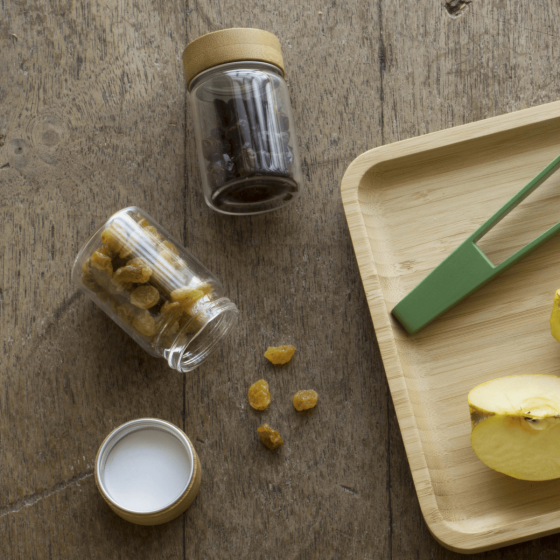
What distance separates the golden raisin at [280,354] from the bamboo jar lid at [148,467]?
163 millimetres

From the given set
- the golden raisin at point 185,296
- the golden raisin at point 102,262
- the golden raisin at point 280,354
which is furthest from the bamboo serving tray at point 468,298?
the golden raisin at point 102,262

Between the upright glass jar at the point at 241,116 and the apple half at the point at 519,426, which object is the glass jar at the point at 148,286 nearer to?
the upright glass jar at the point at 241,116

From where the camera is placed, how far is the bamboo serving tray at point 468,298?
722 millimetres

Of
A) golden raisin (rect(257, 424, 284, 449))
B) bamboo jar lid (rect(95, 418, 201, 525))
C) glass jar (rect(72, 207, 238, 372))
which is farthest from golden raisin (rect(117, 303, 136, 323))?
golden raisin (rect(257, 424, 284, 449))

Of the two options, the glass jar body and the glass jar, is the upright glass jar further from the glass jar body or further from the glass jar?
the glass jar

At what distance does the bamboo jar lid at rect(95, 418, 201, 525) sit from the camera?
705 mm

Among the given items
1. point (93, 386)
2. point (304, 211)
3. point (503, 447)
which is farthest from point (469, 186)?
point (93, 386)

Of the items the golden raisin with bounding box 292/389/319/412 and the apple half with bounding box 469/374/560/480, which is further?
the golden raisin with bounding box 292/389/319/412

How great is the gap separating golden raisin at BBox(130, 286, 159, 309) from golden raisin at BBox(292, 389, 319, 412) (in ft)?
0.81

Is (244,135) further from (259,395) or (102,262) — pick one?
(259,395)

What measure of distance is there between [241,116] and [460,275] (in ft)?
1.21

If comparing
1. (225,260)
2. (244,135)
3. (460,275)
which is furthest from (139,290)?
(460,275)

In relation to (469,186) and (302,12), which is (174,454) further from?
(302,12)

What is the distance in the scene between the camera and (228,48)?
712mm
